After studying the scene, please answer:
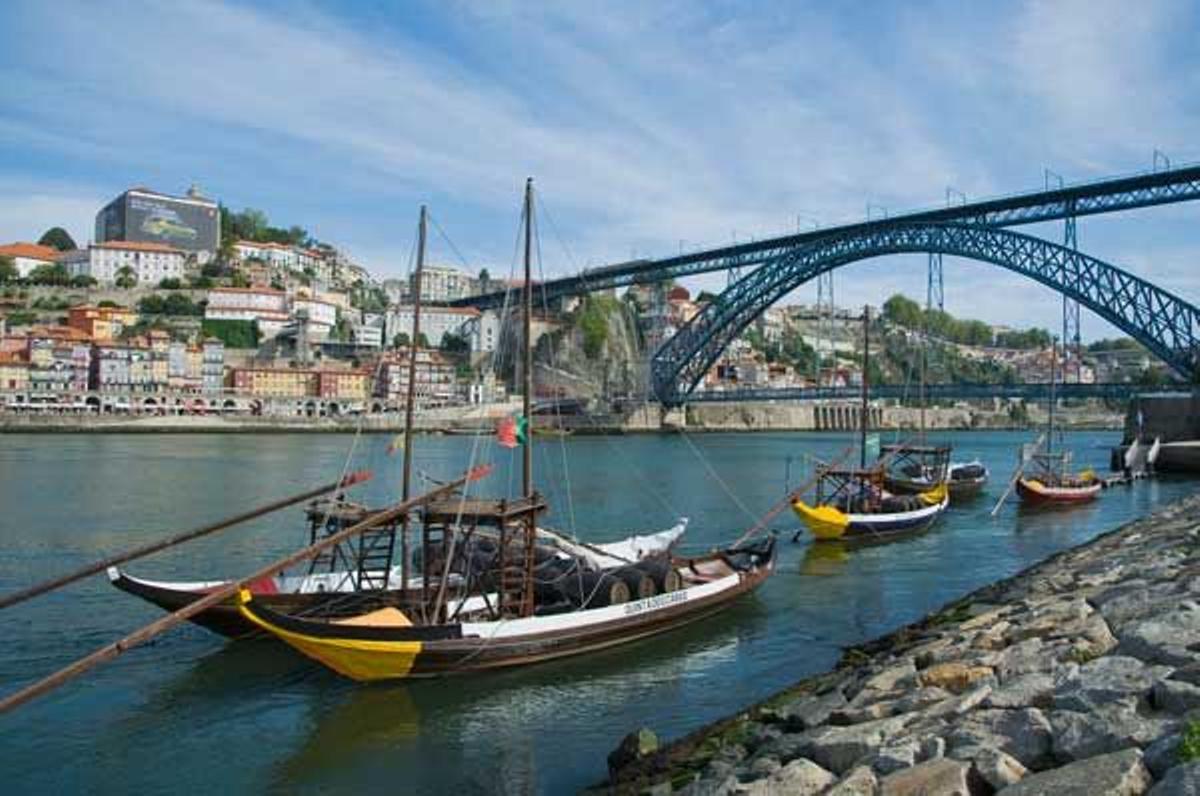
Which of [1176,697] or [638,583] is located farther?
[638,583]

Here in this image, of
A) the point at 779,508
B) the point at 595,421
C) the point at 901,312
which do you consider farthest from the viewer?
the point at 901,312

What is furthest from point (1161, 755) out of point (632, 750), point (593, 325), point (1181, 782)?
point (593, 325)

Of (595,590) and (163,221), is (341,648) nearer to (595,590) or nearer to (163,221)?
(595,590)

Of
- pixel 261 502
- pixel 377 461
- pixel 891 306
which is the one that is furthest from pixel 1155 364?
pixel 261 502

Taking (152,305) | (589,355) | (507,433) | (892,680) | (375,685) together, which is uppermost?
(152,305)

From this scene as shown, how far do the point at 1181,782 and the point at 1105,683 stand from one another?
235 centimetres

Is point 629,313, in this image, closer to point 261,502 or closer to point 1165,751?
point 261,502

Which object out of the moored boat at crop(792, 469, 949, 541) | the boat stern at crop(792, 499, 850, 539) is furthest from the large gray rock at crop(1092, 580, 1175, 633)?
the moored boat at crop(792, 469, 949, 541)

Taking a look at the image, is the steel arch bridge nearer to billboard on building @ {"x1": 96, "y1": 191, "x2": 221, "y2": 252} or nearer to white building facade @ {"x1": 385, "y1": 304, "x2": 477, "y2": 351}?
white building facade @ {"x1": 385, "y1": 304, "x2": 477, "y2": 351}

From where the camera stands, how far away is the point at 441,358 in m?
111

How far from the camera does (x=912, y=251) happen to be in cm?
6781

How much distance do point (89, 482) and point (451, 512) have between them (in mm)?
29429

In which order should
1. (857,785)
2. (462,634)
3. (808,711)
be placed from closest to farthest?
(857,785) → (808,711) → (462,634)

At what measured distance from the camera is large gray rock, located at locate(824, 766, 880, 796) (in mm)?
5941
